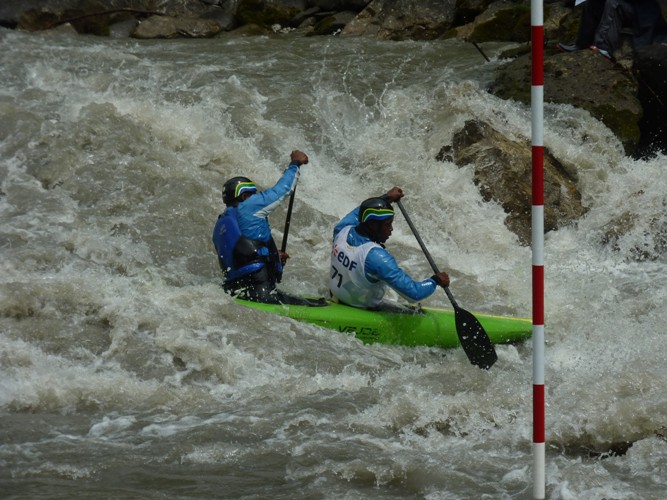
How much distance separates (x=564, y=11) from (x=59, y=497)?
33.9 feet

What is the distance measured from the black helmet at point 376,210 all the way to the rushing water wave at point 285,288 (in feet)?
2.66

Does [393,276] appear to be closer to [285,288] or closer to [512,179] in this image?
[285,288]

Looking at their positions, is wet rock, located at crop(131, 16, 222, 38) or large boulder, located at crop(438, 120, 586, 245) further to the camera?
wet rock, located at crop(131, 16, 222, 38)

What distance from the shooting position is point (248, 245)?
646 centimetres

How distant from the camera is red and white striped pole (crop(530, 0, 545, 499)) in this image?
3.47 metres

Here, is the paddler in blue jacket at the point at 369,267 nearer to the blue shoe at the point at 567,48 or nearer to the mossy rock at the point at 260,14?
the blue shoe at the point at 567,48

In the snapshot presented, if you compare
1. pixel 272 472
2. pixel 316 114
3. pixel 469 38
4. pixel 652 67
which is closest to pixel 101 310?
pixel 272 472

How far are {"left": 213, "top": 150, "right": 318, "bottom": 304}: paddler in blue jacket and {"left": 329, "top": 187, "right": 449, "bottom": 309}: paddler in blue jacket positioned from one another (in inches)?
14.8

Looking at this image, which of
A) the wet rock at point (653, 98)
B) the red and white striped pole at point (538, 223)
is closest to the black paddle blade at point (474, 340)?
the red and white striped pole at point (538, 223)

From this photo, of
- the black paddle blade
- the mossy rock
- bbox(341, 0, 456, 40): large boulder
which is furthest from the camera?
the mossy rock

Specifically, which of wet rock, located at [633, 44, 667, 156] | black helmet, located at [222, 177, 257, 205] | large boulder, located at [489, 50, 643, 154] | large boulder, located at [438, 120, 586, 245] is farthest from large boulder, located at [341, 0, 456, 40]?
black helmet, located at [222, 177, 257, 205]

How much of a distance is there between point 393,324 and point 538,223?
2818 mm

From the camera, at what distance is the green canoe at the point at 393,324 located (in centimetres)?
624

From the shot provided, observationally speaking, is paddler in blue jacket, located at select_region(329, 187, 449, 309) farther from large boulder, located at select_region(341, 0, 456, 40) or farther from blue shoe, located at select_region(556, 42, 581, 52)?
large boulder, located at select_region(341, 0, 456, 40)
